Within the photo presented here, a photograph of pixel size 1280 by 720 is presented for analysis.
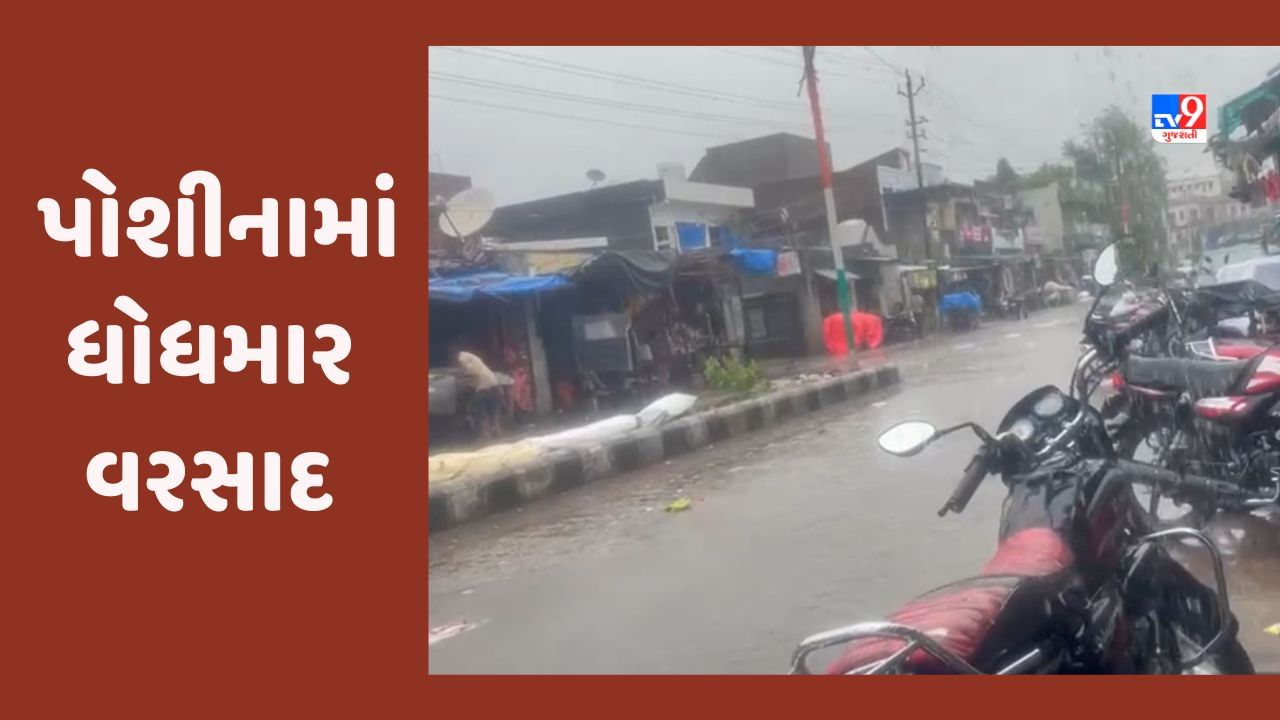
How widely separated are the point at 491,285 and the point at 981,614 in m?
10.3

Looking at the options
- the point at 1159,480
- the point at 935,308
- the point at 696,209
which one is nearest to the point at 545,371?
the point at 696,209

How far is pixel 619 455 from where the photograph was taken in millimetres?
9289

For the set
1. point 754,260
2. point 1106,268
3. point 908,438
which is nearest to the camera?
point 908,438

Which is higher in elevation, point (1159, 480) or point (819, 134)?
point (819, 134)

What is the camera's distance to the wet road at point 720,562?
13.9 ft

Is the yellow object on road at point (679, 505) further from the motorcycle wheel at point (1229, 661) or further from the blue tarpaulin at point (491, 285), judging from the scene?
the blue tarpaulin at point (491, 285)

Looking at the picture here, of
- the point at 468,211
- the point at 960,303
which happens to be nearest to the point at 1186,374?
the point at 468,211

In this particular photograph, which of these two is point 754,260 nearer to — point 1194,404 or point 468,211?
point 468,211

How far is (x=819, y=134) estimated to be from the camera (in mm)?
14523

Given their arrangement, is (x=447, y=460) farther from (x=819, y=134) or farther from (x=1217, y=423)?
(x=819, y=134)

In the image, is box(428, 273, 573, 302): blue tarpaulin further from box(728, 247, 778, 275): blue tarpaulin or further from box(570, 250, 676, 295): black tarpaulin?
box(728, 247, 778, 275): blue tarpaulin

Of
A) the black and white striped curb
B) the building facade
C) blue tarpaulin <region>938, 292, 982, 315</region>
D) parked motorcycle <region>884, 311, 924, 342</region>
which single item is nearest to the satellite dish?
the black and white striped curb

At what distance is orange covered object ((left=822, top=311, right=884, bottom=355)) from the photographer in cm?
2186

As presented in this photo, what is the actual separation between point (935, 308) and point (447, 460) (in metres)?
23.2
